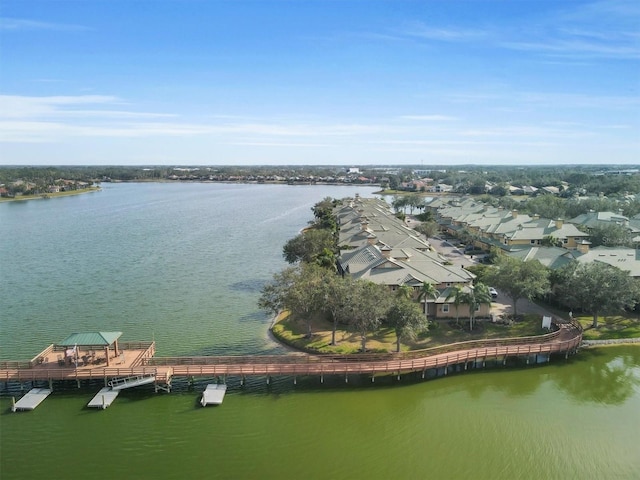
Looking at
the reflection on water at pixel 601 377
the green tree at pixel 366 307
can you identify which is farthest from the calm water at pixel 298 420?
the green tree at pixel 366 307

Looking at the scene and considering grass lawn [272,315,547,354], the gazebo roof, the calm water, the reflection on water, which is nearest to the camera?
the calm water

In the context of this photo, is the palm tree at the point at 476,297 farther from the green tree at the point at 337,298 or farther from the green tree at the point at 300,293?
the green tree at the point at 300,293

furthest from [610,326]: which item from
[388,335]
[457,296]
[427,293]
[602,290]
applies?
[388,335]

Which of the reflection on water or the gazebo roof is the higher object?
the gazebo roof

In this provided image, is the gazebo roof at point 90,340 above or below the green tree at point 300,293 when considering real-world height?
below

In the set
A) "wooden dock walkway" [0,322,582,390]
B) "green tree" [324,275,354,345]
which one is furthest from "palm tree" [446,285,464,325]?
"green tree" [324,275,354,345]

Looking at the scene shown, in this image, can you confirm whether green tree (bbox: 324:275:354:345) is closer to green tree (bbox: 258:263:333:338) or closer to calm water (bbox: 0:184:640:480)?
green tree (bbox: 258:263:333:338)

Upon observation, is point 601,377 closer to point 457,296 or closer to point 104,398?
point 457,296
